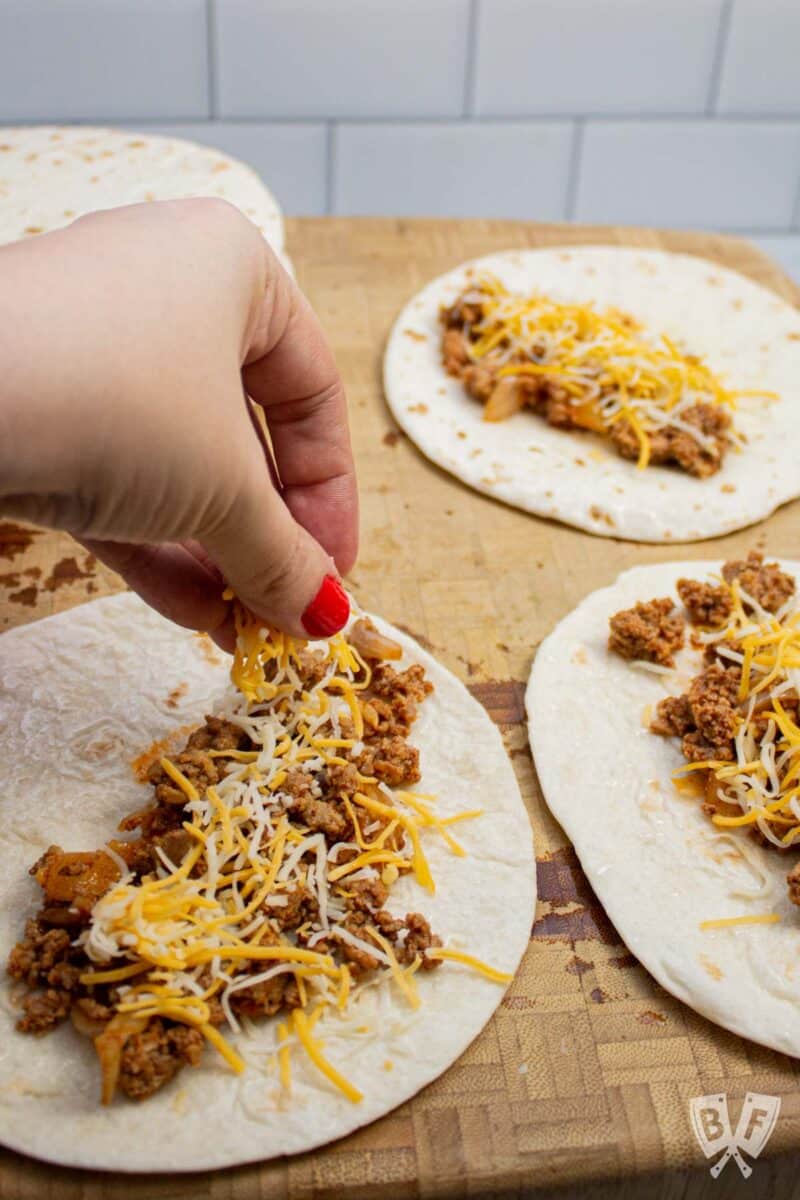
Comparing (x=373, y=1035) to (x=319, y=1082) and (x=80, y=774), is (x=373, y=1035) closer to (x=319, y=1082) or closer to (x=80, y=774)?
(x=319, y=1082)

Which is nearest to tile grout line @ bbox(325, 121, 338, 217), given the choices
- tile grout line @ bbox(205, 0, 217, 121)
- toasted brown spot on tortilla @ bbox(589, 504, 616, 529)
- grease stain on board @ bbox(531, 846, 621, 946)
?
tile grout line @ bbox(205, 0, 217, 121)

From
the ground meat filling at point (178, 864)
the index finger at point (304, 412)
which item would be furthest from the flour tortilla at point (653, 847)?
the index finger at point (304, 412)

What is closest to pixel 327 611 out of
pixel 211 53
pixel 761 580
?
pixel 761 580

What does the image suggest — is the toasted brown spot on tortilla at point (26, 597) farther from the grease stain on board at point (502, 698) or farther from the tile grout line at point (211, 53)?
the tile grout line at point (211, 53)

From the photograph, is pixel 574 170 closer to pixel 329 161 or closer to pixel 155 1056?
pixel 329 161

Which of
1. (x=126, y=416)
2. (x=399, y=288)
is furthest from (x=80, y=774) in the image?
(x=399, y=288)
